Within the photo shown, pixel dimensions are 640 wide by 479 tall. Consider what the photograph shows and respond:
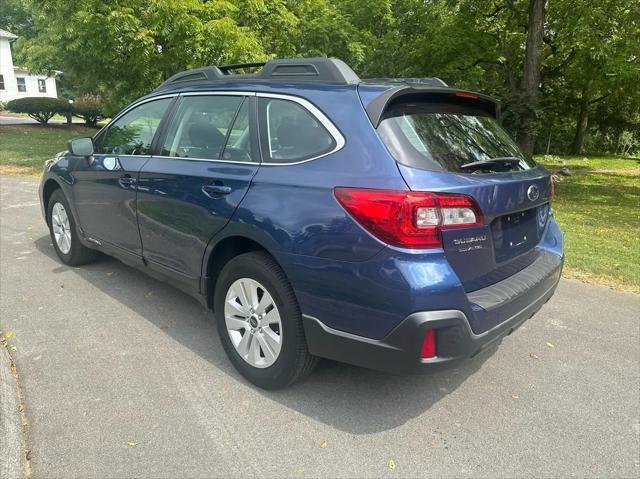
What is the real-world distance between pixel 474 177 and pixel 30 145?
1950 centimetres

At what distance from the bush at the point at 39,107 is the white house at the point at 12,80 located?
60.5 feet

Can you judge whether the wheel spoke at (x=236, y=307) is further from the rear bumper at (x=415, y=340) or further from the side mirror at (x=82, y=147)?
the side mirror at (x=82, y=147)

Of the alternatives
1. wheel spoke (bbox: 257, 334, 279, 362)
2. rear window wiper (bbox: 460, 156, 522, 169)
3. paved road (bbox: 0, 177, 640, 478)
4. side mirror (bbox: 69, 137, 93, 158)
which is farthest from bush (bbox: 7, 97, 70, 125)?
rear window wiper (bbox: 460, 156, 522, 169)

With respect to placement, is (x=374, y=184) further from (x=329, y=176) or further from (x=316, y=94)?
(x=316, y=94)

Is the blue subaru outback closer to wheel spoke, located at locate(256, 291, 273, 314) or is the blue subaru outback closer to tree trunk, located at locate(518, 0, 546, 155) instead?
wheel spoke, located at locate(256, 291, 273, 314)

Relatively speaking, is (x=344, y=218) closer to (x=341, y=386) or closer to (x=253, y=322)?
(x=253, y=322)

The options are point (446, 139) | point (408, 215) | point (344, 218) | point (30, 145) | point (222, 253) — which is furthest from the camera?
point (30, 145)

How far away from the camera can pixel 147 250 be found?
151 inches

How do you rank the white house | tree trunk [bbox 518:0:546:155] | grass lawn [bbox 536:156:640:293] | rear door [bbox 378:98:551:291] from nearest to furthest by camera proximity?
1. rear door [bbox 378:98:551:291]
2. grass lawn [bbox 536:156:640:293]
3. tree trunk [bbox 518:0:546:155]
4. the white house

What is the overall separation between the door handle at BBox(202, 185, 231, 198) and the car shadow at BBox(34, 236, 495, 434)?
1.12 meters

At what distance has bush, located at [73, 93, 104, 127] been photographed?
2684cm

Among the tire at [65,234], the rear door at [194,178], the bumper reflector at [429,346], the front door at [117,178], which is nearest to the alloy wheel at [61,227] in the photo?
the tire at [65,234]

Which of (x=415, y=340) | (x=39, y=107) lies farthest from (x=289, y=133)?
(x=39, y=107)

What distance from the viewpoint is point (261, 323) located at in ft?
9.66
